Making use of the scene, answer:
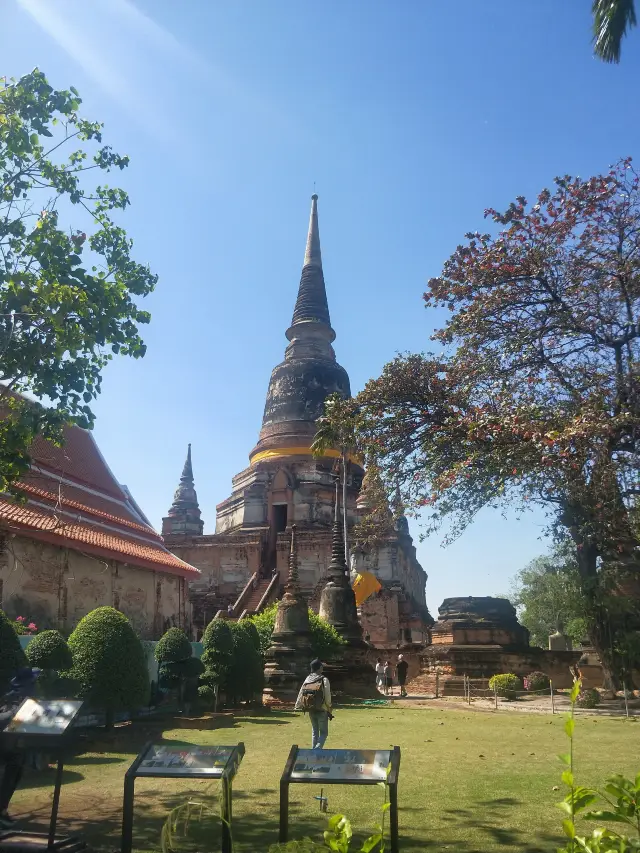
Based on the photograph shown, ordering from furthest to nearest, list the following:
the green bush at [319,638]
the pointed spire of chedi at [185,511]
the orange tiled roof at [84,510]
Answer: the pointed spire of chedi at [185,511] → the green bush at [319,638] → the orange tiled roof at [84,510]

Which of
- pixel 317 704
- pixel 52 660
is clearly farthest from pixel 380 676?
pixel 317 704

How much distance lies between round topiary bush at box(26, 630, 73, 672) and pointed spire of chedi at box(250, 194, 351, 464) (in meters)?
24.7

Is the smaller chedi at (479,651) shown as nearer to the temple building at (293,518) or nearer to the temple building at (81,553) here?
the temple building at (293,518)

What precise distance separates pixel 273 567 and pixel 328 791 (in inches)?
984

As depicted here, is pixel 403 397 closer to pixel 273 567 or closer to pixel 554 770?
pixel 554 770

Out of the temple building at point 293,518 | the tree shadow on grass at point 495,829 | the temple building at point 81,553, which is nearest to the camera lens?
the tree shadow on grass at point 495,829

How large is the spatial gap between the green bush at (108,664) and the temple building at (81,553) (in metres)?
2.15

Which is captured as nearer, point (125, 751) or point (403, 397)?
point (125, 751)

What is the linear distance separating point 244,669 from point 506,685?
7098 millimetres

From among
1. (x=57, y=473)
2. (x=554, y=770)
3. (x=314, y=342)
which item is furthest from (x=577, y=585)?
(x=314, y=342)

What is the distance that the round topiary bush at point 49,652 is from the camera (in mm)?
8719

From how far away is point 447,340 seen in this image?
14.3 metres

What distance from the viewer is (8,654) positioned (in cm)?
750

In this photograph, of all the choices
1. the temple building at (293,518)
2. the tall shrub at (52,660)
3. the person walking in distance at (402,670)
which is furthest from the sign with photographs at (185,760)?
the temple building at (293,518)
